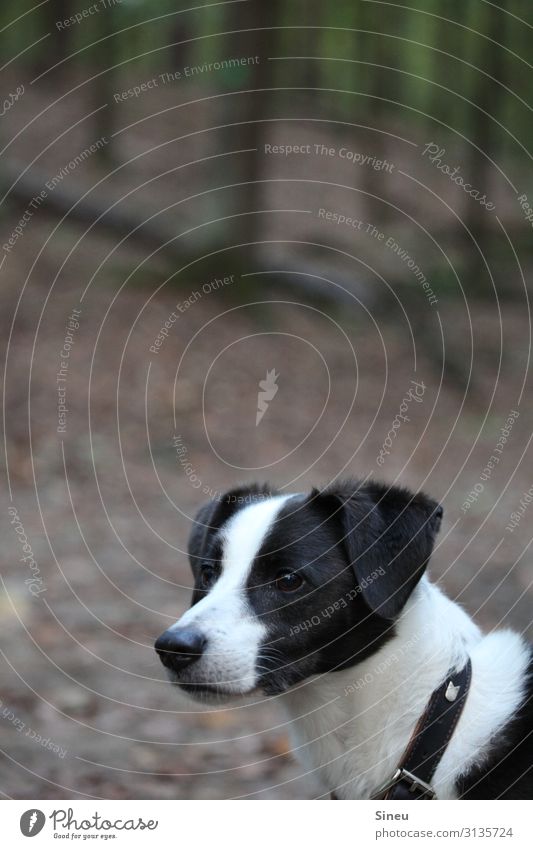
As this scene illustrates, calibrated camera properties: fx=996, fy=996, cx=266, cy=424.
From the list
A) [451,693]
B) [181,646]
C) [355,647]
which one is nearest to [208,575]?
[181,646]

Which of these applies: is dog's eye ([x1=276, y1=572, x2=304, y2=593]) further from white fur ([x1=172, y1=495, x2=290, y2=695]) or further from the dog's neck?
the dog's neck

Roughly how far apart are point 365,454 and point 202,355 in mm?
2150

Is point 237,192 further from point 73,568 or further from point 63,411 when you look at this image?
point 73,568

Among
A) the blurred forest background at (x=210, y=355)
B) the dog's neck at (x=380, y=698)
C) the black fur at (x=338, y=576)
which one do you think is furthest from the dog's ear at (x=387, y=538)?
the blurred forest background at (x=210, y=355)

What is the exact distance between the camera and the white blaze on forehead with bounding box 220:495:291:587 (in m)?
3.52

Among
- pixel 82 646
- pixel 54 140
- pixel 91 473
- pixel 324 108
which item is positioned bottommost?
pixel 82 646

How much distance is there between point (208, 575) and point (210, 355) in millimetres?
7231

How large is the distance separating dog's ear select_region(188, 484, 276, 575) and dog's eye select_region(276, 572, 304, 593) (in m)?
0.36

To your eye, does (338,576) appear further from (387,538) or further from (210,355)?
(210,355)

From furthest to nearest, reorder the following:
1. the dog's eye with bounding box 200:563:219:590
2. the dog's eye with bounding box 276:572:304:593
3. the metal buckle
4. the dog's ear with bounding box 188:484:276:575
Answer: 1. the dog's ear with bounding box 188:484:276:575
2. the dog's eye with bounding box 200:563:219:590
3. the dog's eye with bounding box 276:572:304:593
4. the metal buckle

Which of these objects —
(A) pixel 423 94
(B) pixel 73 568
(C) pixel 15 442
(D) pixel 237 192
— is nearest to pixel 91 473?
(C) pixel 15 442

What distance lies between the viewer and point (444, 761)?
3256mm

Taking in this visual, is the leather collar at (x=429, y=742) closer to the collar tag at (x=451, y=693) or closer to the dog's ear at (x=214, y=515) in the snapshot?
the collar tag at (x=451, y=693)

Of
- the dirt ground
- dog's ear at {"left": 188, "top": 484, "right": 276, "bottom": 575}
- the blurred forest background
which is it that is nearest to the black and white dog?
dog's ear at {"left": 188, "top": 484, "right": 276, "bottom": 575}
